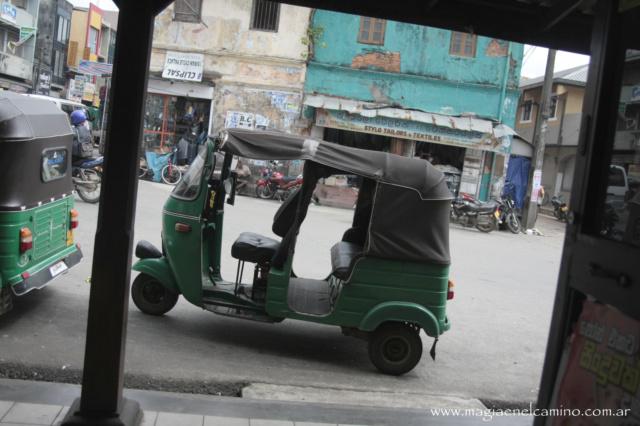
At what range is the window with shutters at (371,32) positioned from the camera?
20.5m

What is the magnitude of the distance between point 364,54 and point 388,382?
16.6 m

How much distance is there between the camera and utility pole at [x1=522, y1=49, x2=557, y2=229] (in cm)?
1772

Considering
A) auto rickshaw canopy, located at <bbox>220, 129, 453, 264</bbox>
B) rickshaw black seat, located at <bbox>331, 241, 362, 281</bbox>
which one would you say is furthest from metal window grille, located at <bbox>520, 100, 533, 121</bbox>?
auto rickshaw canopy, located at <bbox>220, 129, 453, 264</bbox>

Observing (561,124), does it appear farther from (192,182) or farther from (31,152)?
(31,152)

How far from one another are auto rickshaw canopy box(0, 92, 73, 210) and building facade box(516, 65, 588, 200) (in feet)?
85.9

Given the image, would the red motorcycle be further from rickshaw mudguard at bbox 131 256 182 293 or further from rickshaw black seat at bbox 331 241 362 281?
rickshaw mudguard at bbox 131 256 182 293

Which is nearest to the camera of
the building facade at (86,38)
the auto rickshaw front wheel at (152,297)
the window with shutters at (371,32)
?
the auto rickshaw front wheel at (152,297)

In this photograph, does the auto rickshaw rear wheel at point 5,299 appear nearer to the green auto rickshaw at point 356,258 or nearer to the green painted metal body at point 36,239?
the green painted metal body at point 36,239

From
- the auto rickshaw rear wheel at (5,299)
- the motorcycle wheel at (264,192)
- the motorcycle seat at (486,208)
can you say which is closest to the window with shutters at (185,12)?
the motorcycle wheel at (264,192)

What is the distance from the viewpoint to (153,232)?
10523 mm

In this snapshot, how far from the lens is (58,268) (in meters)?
6.11

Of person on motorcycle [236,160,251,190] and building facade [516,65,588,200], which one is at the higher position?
building facade [516,65,588,200]

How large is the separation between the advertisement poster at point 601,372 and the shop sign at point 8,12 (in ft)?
109

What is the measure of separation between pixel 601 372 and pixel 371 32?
19.3 m
